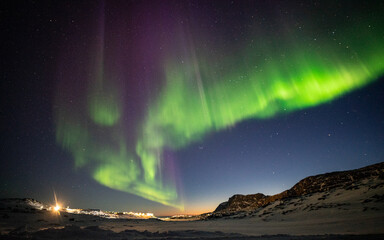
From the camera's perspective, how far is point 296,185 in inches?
2744

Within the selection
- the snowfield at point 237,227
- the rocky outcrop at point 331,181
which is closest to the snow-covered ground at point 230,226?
the snowfield at point 237,227

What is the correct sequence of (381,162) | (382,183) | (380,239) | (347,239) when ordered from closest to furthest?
(380,239) → (347,239) → (382,183) → (381,162)

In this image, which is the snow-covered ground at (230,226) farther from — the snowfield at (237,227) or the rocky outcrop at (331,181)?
the rocky outcrop at (331,181)

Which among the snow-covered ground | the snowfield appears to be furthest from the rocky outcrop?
the snow-covered ground

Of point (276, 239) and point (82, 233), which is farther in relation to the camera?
point (82, 233)

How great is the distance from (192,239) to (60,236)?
665 centimetres

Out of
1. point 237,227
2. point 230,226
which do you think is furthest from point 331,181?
point 237,227

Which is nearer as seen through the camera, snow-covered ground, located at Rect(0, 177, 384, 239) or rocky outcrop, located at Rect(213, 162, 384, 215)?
snow-covered ground, located at Rect(0, 177, 384, 239)

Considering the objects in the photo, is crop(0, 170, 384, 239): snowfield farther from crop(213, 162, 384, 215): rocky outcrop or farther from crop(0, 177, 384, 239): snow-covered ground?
crop(213, 162, 384, 215): rocky outcrop

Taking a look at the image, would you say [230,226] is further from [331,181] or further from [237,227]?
[331,181]

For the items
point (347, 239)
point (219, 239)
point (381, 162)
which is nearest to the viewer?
point (347, 239)

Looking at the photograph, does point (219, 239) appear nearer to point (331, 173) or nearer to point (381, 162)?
point (381, 162)

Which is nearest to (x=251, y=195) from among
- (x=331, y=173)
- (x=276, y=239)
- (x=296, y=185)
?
(x=296, y=185)

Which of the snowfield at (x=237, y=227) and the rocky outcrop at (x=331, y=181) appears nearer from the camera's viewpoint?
the snowfield at (x=237, y=227)
